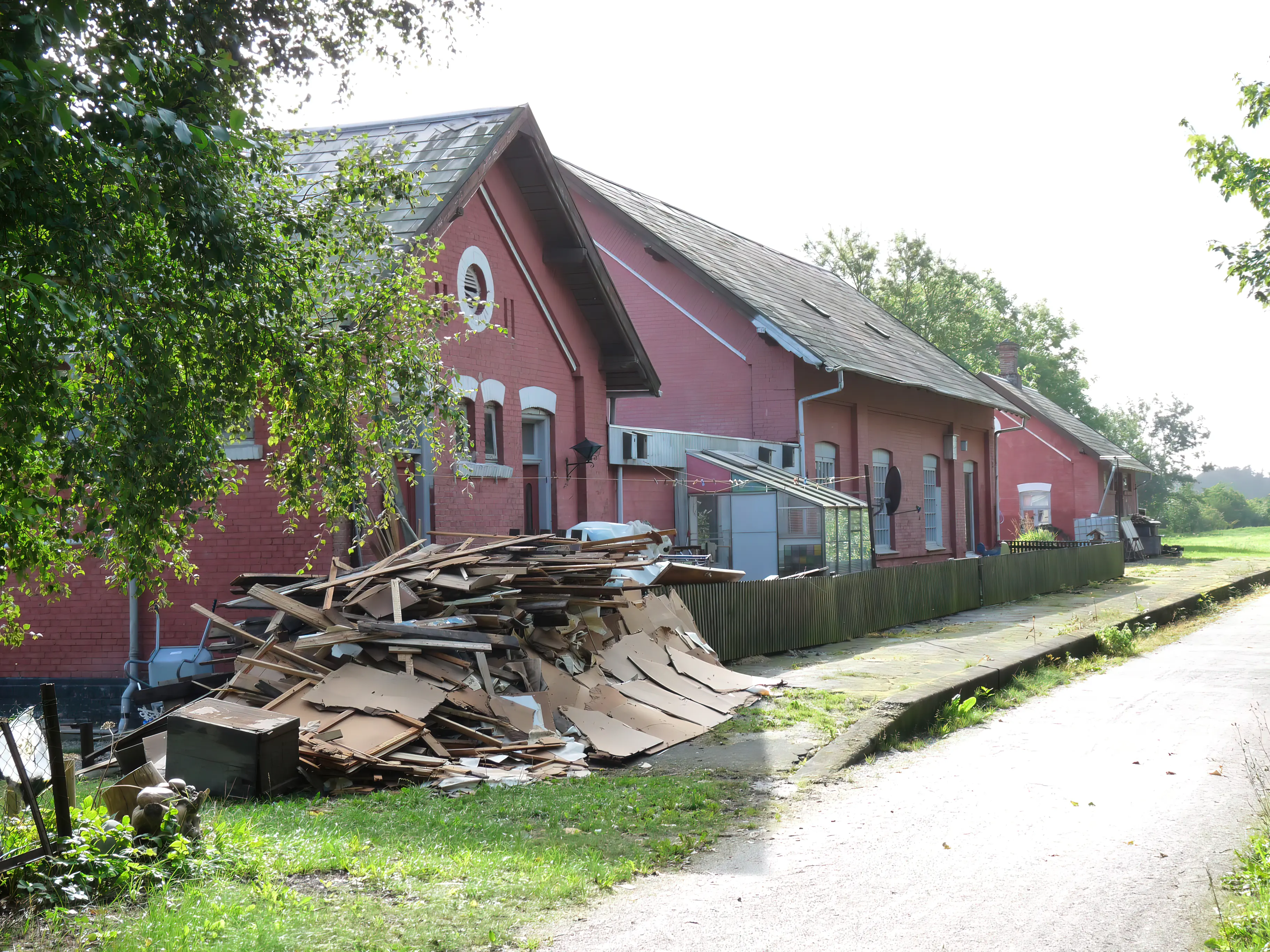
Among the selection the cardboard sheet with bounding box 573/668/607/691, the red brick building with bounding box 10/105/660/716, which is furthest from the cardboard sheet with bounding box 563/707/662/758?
the red brick building with bounding box 10/105/660/716

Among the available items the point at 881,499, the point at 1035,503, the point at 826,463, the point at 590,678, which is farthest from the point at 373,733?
the point at 1035,503

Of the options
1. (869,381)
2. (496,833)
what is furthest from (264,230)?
(869,381)

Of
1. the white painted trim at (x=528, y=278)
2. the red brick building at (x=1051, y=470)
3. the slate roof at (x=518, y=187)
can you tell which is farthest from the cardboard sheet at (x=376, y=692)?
the red brick building at (x=1051, y=470)

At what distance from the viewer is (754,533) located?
20.3 meters

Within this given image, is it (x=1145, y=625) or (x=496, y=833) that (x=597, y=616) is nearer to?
(x=496, y=833)

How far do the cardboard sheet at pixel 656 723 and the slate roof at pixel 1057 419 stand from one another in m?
34.8

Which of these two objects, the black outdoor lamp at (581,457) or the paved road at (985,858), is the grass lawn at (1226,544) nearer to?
the black outdoor lamp at (581,457)

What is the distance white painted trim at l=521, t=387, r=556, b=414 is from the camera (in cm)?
1673

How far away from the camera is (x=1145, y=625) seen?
18578mm

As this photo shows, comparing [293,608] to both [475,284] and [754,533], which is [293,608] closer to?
[475,284]

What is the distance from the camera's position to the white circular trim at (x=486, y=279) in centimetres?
1553

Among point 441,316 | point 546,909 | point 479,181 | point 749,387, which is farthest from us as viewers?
point 749,387

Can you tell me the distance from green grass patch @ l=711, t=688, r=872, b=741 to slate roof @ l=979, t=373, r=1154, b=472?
3310 cm

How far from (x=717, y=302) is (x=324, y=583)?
14.3 m
